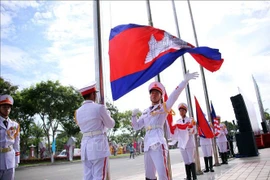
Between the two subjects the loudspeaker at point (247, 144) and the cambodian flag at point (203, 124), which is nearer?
the cambodian flag at point (203, 124)

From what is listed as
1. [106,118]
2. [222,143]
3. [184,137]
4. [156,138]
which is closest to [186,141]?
[184,137]

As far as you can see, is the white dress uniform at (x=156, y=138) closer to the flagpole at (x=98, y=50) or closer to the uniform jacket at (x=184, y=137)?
the flagpole at (x=98, y=50)

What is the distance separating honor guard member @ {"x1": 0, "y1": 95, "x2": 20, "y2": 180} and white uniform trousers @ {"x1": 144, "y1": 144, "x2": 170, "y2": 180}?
7.76ft

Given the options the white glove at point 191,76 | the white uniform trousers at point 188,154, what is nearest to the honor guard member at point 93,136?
the white glove at point 191,76

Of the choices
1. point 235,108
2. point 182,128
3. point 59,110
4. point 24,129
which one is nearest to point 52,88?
point 59,110

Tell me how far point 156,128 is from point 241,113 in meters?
10.6

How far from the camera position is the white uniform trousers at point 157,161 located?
3803 mm

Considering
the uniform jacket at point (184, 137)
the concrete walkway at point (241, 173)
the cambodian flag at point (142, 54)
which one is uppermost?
the cambodian flag at point (142, 54)

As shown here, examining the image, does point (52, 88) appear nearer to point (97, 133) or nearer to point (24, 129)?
point (24, 129)

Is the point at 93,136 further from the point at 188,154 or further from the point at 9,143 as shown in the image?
the point at 188,154

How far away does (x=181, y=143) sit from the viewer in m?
6.99

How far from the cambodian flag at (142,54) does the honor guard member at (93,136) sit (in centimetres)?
115

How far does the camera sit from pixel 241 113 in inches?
525

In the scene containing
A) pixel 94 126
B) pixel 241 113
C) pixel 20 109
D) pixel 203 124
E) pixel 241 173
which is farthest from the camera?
pixel 20 109
